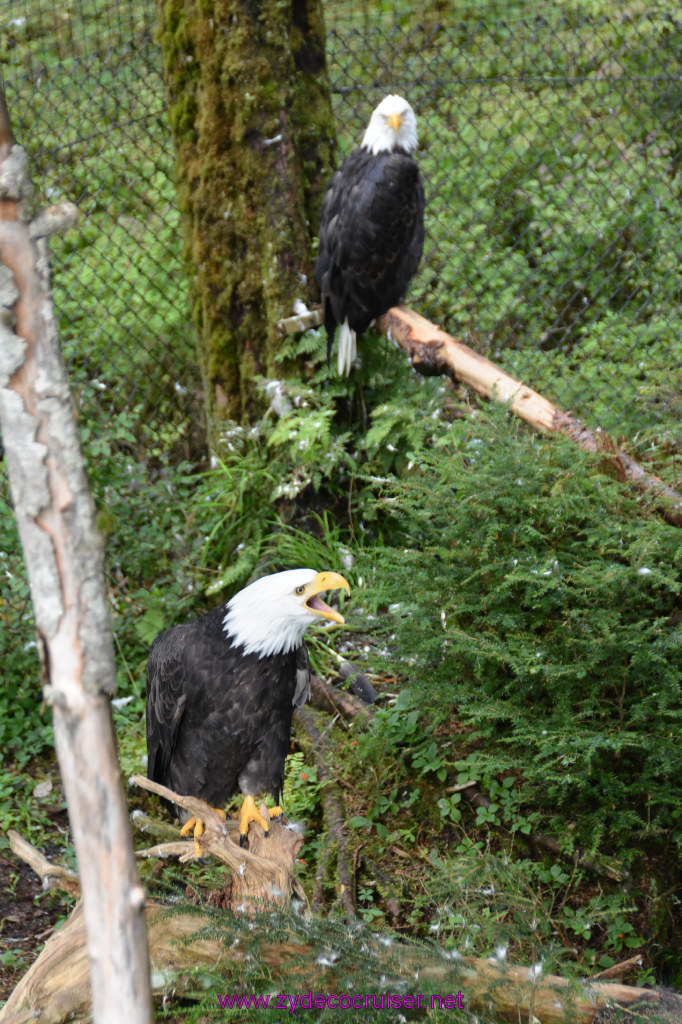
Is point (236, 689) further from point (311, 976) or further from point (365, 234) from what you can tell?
point (365, 234)

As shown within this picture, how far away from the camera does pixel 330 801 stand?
3.11m

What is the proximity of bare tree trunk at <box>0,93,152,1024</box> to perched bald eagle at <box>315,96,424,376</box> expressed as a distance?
9.49ft

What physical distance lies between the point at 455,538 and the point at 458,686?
1.57 ft

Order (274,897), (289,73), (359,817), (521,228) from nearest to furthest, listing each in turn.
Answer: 1. (274,897)
2. (359,817)
3. (289,73)
4. (521,228)

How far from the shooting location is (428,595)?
270 cm

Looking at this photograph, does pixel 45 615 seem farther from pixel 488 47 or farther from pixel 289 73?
pixel 488 47

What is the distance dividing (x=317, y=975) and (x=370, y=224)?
2.97 meters

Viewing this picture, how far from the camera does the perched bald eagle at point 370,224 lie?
366 centimetres

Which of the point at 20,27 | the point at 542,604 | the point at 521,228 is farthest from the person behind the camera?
the point at 521,228

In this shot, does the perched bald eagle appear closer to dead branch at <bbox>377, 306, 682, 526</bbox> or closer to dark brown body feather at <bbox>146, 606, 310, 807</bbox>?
dead branch at <bbox>377, 306, 682, 526</bbox>

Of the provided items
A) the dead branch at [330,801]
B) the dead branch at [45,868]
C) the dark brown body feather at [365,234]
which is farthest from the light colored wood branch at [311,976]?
the dark brown body feather at [365,234]

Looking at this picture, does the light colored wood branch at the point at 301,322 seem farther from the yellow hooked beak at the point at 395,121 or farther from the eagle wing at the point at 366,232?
the yellow hooked beak at the point at 395,121

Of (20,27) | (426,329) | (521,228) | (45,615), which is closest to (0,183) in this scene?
(45,615)

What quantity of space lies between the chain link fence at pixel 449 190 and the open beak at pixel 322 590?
2.18m
